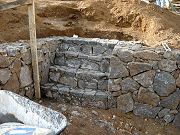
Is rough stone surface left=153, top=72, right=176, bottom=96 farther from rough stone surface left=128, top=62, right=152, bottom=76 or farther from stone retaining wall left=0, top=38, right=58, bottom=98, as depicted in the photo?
stone retaining wall left=0, top=38, right=58, bottom=98

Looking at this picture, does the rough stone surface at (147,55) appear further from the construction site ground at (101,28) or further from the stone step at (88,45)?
the stone step at (88,45)

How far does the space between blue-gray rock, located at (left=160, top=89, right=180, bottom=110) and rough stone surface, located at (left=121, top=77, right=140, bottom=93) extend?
0.58 metres

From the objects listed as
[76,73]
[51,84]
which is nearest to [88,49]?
[76,73]

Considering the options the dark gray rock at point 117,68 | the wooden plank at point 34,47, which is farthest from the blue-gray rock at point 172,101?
the wooden plank at point 34,47

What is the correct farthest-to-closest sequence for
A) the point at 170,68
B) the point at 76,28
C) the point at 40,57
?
1. the point at 76,28
2. the point at 40,57
3. the point at 170,68

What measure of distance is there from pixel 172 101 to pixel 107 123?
134 centimetres

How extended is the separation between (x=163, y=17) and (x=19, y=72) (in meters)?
3.65

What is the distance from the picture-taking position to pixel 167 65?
6.44m

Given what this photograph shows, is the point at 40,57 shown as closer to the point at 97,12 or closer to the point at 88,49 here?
the point at 88,49

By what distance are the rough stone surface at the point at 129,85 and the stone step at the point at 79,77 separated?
1.29ft

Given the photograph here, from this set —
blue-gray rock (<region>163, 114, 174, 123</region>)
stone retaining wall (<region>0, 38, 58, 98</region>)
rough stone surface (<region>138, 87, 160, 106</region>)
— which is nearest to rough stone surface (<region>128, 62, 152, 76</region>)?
rough stone surface (<region>138, 87, 160, 106</region>)

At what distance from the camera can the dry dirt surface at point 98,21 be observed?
290 inches

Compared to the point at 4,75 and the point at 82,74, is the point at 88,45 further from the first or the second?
the point at 4,75

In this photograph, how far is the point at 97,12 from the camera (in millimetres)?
8508
